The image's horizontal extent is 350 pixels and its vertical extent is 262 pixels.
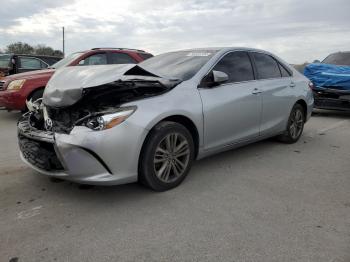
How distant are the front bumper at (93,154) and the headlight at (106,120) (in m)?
0.05

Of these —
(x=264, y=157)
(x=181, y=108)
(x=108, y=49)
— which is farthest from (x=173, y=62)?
(x=108, y=49)

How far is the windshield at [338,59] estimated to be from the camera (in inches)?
412

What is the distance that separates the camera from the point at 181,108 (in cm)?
389

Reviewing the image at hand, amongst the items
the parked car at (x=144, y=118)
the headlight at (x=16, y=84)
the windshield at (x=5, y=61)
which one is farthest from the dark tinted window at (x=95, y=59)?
the parked car at (x=144, y=118)

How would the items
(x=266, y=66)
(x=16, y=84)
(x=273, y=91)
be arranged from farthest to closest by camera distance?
1. (x=16, y=84)
2. (x=266, y=66)
3. (x=273, y=91)

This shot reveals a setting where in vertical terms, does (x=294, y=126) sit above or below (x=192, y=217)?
above

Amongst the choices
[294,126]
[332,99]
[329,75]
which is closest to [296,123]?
[294,126]

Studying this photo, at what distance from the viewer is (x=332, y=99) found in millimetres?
9117

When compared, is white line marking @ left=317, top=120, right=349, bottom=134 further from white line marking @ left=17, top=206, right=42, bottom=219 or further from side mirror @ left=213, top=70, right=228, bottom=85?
white line marking @ left=17, top=206, right=42, bottom=219

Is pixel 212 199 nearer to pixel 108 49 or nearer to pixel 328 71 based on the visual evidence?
pixel 108 49

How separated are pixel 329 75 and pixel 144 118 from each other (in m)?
7.20

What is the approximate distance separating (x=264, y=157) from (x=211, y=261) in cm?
295

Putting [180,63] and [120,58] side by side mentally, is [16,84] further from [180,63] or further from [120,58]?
[180,63]

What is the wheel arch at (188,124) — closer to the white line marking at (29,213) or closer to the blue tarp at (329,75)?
the white line marking at (29,213)
